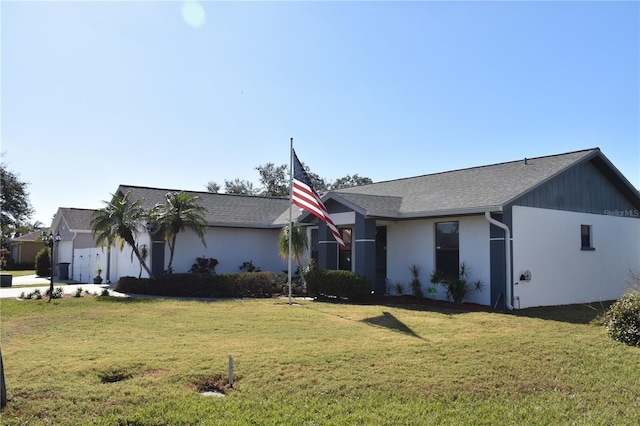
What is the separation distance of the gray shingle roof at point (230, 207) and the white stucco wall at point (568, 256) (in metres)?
10.3

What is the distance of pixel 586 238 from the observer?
17875mm

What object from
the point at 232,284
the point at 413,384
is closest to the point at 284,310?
the point at 232,284

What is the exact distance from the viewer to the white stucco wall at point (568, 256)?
1534 cm

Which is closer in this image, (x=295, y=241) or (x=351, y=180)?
(x=295, y=241)

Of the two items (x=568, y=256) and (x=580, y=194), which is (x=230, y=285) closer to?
(x=568, y=256)

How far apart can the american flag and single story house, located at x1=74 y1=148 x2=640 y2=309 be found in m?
2.14

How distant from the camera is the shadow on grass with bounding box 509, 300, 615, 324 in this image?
42.1 ft

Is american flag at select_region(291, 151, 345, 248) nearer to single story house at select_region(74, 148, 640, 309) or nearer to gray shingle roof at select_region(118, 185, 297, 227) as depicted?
single story house at select_region(74, 148, 640, 309)

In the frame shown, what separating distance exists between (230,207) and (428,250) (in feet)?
36.5

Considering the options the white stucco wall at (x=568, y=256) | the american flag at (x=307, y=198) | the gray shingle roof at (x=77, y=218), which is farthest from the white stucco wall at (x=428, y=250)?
the gray shingle roof at (x=77, y=218)

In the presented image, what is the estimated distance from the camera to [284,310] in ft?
46.2

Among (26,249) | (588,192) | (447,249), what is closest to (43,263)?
(26,249)

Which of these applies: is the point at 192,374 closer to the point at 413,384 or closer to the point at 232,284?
the point at 413,384

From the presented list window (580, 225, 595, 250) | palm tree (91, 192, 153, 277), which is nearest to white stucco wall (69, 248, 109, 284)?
palm tree (91, 192, 153, 277)
